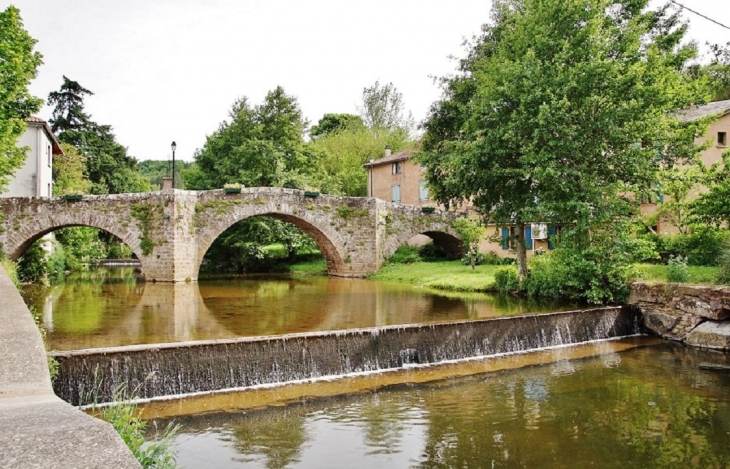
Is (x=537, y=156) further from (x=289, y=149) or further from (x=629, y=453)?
(x=289, y=149)

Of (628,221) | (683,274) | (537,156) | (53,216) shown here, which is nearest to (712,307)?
(683,274)

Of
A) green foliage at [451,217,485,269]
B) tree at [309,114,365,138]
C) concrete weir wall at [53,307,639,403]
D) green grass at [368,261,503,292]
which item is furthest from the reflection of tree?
tree at [309,114,365,138]

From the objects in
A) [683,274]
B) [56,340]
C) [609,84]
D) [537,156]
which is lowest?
[56,340]

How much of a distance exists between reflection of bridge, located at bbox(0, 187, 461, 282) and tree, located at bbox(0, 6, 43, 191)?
5963 mm

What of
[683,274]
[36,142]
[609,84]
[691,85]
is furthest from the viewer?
Result: [36,142]

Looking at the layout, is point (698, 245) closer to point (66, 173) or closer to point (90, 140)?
point (66, 173)

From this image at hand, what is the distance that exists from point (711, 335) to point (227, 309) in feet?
35.7

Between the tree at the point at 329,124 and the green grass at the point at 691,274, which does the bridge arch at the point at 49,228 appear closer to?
the green grass at the point at 691,274

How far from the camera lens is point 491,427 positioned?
648 cm

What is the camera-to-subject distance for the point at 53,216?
70.8 feet

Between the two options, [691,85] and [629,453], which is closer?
[629,453]

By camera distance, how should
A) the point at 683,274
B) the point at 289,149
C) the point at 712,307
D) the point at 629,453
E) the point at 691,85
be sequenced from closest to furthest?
the point at 629,453, the point at 712,307, the point at 683,274, the point at 691,85, the point at 289,149

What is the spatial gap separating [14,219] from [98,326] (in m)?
12.6

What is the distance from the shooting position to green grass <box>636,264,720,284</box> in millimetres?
12608
